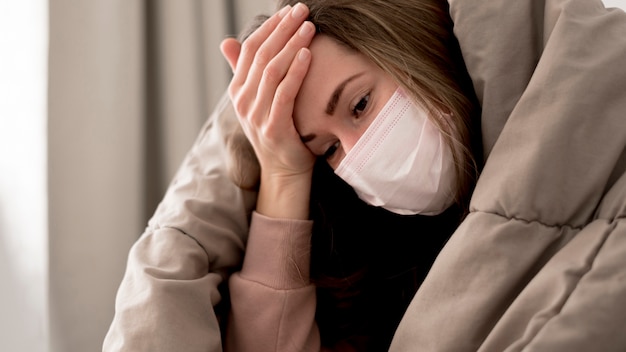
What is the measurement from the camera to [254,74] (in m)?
1.31

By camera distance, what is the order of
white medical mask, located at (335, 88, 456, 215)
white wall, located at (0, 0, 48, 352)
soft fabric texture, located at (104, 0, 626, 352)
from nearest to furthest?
soft fabric texture, located at (104, 0, 626, 352)
white medical mask, located at (335, 88, 456, 215)
white wall, located at (0, 0, 48, 352)

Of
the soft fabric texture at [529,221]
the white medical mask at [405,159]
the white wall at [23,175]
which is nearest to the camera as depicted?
the soft fabric texture at [529,221]

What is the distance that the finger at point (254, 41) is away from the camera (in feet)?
4.25

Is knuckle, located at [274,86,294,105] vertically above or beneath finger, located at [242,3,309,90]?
beneath

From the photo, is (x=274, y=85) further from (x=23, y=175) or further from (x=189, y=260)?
(x=23, y=175)

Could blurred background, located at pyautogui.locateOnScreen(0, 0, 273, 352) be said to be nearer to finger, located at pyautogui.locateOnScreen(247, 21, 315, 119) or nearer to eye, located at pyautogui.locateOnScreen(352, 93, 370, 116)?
finger, located at pyautogui.locateOnScreen(247, 21, 315, 119)

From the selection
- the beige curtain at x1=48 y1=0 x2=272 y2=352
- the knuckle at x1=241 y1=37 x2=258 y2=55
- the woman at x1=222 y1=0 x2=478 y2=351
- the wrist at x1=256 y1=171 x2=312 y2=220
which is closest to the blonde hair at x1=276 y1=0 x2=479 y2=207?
the woman at x1=222 y1=0 x2=478 y2=351

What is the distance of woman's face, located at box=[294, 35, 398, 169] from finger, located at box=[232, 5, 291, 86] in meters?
0.09

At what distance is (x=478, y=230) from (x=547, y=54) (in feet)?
0.88

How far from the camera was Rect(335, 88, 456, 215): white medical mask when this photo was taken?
1180mm

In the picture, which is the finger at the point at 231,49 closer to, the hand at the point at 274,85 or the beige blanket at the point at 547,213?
the hand at the point at 274,85

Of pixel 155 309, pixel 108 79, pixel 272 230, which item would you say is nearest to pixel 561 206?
pixel 272 230

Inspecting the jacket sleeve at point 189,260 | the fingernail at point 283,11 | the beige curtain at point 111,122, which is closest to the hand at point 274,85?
the fingernail at point 283,11

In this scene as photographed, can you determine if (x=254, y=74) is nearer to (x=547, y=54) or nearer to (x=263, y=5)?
(x=547, y=54)
